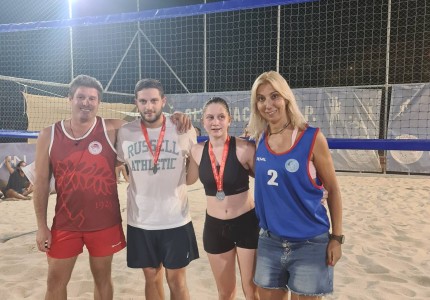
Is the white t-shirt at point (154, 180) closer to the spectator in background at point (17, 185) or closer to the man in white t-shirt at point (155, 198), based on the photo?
the man in white t-shirt at point (155, 198)

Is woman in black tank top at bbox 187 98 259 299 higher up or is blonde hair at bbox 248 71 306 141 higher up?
blonde hair at bbox 248 71 306 141

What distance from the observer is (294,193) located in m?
2.08

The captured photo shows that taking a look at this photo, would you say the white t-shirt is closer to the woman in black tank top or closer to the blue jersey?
the woman in black tank top

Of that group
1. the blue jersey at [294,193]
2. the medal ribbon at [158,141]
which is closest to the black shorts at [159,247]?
the medal ribbon at [158,141]

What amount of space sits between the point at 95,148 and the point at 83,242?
683mm

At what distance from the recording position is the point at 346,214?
6.29 meters

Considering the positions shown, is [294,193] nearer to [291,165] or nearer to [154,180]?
[291,165]

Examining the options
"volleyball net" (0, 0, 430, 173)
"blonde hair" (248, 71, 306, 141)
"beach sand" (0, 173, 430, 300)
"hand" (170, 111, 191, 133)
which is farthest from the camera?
"volleyball net" (0, 0, 430, 173)

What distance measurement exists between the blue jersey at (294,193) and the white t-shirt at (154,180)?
736 mm

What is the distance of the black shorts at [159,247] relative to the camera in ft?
8.36

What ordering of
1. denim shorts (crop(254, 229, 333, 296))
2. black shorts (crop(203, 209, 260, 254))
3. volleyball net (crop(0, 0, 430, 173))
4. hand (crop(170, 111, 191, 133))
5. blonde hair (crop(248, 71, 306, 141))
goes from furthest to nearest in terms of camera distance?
1. volleyball net (crop(0, 0, 430, 173))
2. hand (crop(170, 111, 191, 133))
3. black shorts (crop(203, 209, 260, 254))
4. blonde hair (crop(248, 71, 306, 141))
5. denim shorts (crop(254, 229, 333, 296))

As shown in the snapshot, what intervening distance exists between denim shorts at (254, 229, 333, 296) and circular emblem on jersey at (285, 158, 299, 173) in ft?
1.33

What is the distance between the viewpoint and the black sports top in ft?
8.30

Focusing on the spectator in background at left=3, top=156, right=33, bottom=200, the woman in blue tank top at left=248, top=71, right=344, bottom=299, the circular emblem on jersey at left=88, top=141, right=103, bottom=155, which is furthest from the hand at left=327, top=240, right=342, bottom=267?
the spectator in background at left=3, top=156, right=33, bottom=200
